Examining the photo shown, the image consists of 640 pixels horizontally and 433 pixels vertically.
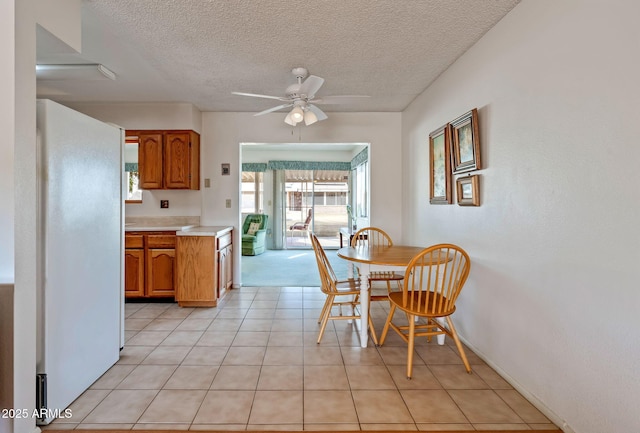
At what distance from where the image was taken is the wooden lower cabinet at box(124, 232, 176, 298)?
12.2ft

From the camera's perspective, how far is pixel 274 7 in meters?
2.04

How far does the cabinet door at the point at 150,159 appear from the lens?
4.07 meters

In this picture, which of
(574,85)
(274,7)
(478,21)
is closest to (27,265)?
(274,7)

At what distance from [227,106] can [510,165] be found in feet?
11.1

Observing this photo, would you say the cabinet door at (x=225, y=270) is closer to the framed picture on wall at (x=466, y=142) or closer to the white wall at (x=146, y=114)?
the white wall at (x=146, y=114)

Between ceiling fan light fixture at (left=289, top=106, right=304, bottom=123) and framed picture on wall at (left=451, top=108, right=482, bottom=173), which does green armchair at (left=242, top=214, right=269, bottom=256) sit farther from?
framed picture on wall at (left=451, top=108, right=482, bottom=173)

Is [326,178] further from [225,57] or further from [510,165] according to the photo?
[510,165]

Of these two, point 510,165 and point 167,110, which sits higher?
point 167,110

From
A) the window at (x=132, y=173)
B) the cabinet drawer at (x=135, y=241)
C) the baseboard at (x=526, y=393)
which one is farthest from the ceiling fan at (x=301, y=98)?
the window at (x=132, y=173)

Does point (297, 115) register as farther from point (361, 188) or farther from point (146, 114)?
point (361, 188)

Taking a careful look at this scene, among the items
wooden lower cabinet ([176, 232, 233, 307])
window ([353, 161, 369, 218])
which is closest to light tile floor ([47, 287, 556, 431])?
wooden lower cabinet ([176, 232, 233, 307])

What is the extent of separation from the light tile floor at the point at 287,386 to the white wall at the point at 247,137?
5.93 feet

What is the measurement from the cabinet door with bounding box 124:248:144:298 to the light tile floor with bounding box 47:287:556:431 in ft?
2.63

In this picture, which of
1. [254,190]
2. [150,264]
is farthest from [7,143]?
[254,190]
